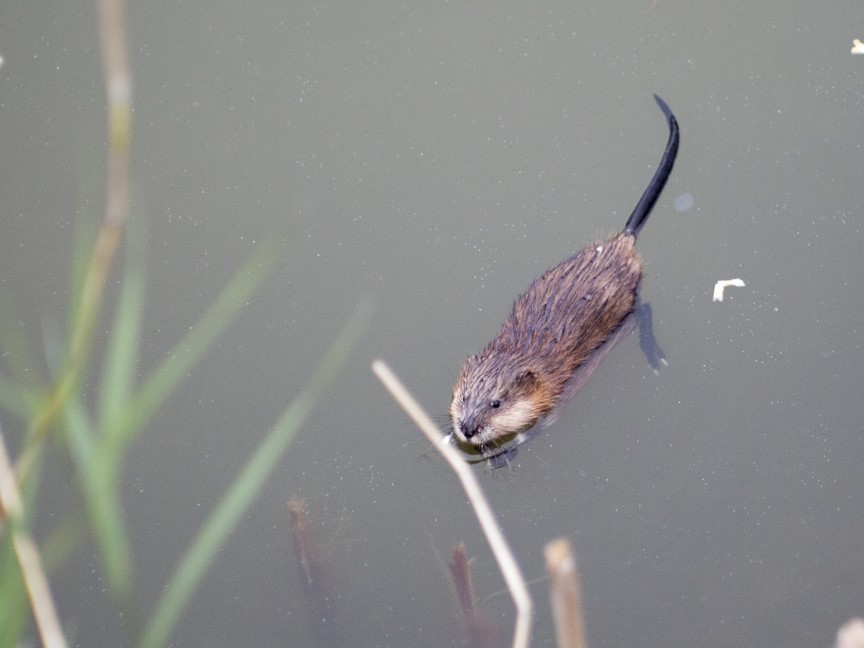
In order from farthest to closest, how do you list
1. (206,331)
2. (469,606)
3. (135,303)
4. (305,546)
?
(206,331)
(135,303)
(305,546)
(469,606)

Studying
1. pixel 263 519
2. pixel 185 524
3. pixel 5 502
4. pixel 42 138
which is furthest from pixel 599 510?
pixel 42 138

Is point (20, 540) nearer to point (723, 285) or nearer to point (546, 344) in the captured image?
point (546, 344)

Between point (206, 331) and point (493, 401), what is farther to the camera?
point (206, 331)

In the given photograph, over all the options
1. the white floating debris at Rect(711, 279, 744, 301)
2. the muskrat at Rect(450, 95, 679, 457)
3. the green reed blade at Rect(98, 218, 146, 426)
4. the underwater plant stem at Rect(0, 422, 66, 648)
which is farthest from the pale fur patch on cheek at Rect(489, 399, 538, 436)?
the underwater plant stem at Rect(0, 422, 66, 648)

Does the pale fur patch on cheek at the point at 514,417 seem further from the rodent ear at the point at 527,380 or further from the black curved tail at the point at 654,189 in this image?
the black curved tail at the point at 654,189

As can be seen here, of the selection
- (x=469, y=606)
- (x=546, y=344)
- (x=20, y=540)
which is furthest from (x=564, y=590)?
(x=546, y=344)

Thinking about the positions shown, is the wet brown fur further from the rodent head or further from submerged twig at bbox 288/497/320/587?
submerged twig at bbox 288/497/320/587

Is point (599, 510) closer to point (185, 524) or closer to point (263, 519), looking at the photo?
point (263, 519)
